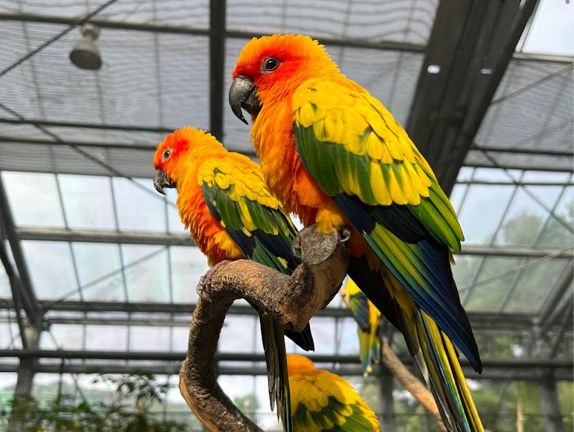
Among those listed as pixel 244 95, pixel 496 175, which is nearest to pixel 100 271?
pixel 496 175

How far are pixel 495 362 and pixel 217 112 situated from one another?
24.7 feet

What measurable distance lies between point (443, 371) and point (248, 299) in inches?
26.7

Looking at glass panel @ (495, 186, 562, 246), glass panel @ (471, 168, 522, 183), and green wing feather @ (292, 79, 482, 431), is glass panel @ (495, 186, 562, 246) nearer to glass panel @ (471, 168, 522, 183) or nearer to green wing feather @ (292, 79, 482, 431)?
glass panel @ (471, 168, 522, 183)

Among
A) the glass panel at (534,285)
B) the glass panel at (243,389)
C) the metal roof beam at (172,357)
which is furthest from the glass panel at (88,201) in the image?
the glass panel at (534,285)

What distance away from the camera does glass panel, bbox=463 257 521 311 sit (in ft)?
40.4

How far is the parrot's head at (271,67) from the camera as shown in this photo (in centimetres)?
209

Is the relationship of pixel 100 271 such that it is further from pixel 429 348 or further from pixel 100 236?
pixel 429 348

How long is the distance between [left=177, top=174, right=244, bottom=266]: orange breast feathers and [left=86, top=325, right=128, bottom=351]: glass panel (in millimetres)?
10942

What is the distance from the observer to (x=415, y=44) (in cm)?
801

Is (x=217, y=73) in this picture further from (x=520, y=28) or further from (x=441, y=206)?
(x=441, y=206)

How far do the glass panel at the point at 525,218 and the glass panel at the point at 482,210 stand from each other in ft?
A: 0.67

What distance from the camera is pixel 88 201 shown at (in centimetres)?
1145

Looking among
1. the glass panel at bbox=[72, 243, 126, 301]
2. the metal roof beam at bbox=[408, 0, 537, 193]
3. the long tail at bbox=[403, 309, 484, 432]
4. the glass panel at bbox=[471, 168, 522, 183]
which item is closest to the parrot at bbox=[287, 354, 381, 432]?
the long tail at bbox=[403, 309, 484, 432]

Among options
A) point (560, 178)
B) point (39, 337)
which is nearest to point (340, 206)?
point (560, 178)
